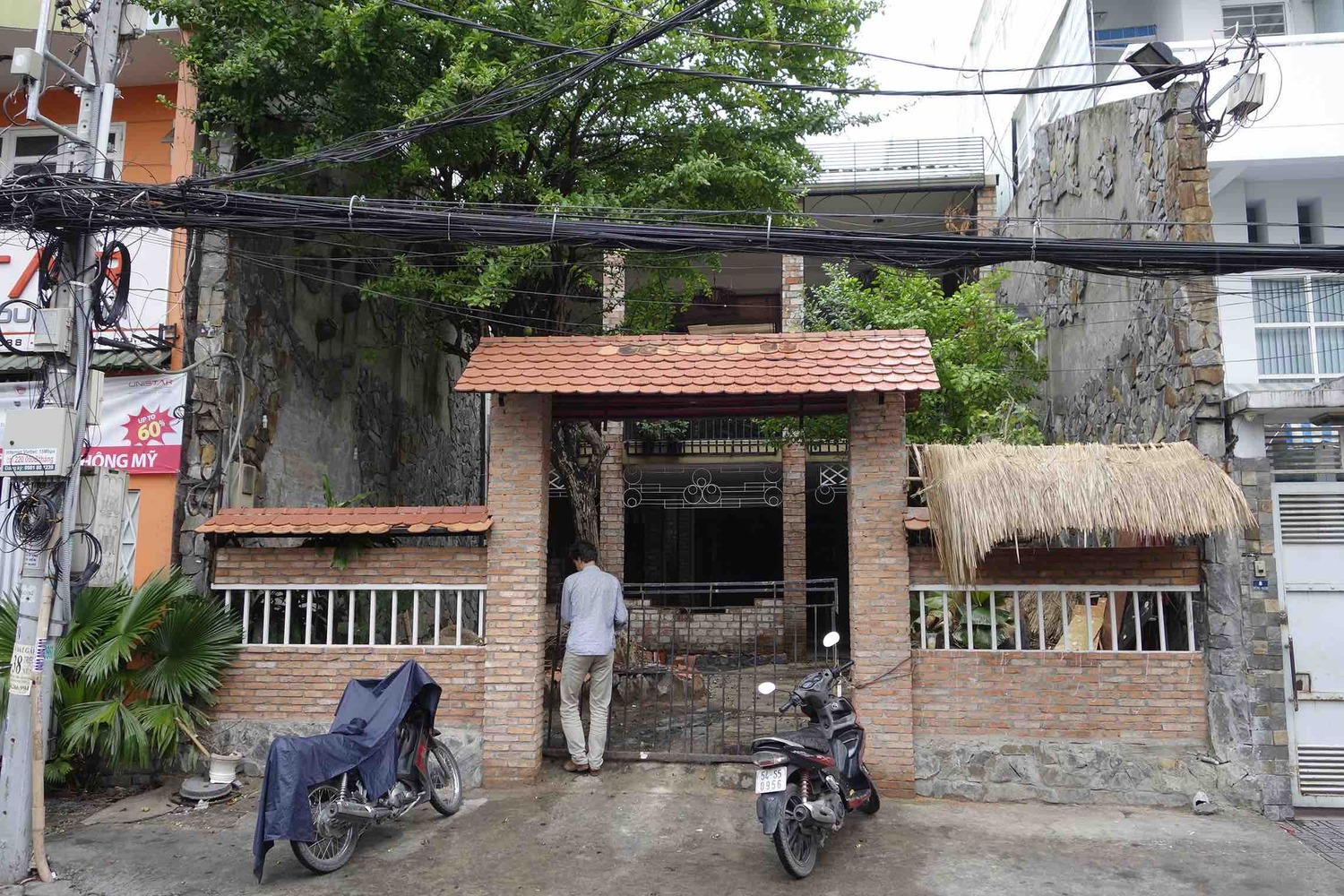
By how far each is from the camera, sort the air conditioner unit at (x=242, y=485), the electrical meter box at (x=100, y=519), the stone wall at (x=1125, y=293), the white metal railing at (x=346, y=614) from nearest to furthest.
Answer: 1. the electrical meter box at (x=100, y=519)
2. the white metal railing at (x=346, y=614)
3. the stone wall at (x=1125, y=293)
4. the air conditioner unit at (x=242, y=485)

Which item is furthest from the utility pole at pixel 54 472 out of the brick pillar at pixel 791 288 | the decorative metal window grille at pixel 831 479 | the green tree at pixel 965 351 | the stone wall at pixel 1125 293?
the decorative metal window grille at pixel 831 479

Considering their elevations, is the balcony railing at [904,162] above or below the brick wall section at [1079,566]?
above

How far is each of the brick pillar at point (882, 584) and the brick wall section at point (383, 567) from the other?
10.6 feet

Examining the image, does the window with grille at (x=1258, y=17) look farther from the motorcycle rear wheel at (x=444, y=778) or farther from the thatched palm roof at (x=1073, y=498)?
the motorcycle rear wheel at (x=444, y=778)

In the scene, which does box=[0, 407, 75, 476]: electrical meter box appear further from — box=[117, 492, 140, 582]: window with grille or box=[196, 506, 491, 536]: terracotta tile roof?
box=[117, 492, 140, 582]: window with grille

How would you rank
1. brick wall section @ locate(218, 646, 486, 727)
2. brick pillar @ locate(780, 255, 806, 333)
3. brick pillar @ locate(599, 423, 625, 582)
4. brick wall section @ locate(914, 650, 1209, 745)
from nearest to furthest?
1. brick wall section @ locate(914, 650, 1209, 745)
2. brick wall section @ locate(218, 646, 486, 727)
3. brick pillar @ locate(599, 423, 625, 582)
4. brick pillar @ locate(780, 255, 806, 333)

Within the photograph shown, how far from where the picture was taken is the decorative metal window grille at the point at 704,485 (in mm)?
17672

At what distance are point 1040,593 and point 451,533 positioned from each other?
4912 mm

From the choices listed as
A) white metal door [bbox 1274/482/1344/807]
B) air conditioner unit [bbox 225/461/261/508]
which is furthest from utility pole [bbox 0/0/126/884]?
white metal door [bbox 1274/482/1344/807]

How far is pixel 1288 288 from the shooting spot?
9742 mm

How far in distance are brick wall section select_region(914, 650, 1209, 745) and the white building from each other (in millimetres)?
1005

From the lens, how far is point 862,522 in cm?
748

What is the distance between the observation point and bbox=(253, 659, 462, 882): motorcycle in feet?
17.8

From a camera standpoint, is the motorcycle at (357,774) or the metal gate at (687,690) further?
the metal gate at (687,690)
